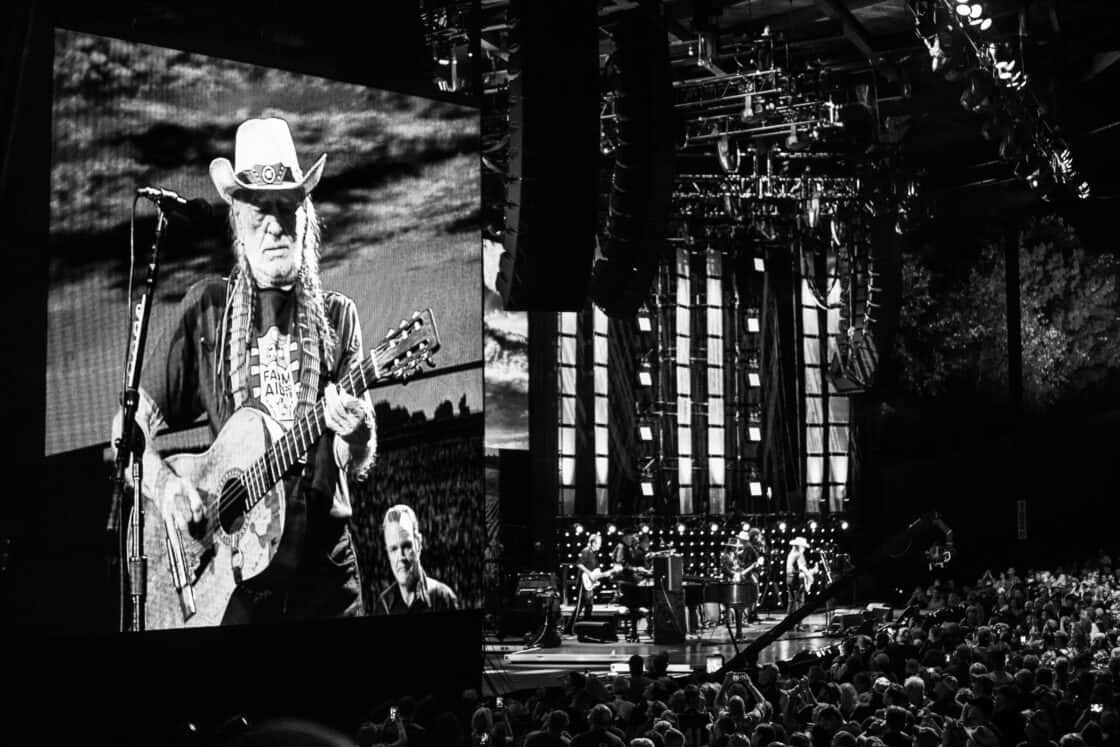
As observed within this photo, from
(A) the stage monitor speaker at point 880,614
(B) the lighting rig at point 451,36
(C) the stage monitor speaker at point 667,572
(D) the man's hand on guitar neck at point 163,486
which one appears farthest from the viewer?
(C) the stage monitor speaker at point 667,572

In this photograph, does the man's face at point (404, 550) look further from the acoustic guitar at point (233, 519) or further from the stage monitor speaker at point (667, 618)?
the stage monitor speaker at point (667, 618)

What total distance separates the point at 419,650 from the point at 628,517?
13234 mm

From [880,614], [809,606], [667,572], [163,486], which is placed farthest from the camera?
[667,572]

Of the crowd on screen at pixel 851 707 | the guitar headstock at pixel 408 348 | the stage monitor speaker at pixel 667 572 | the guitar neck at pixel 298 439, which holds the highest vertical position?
the guitar headstock at pixel 408 348

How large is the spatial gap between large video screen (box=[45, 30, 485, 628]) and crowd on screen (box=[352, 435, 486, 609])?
0.06 ft

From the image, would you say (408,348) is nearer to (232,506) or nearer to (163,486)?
(232,506)

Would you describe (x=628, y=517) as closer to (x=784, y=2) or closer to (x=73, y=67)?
(x=784, y=2)

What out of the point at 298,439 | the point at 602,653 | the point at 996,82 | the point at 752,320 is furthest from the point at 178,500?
the point at 752,320

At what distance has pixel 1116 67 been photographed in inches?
753

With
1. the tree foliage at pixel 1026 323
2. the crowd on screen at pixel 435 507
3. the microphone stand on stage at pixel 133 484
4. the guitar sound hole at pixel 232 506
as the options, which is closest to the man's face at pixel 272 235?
the microphone stand on stage at pixel 133 484

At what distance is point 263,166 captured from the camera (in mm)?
9586

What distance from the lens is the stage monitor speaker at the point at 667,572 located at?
58.4 ft

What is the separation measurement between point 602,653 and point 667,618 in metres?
1.52

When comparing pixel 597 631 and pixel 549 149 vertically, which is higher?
pixel 549 149
